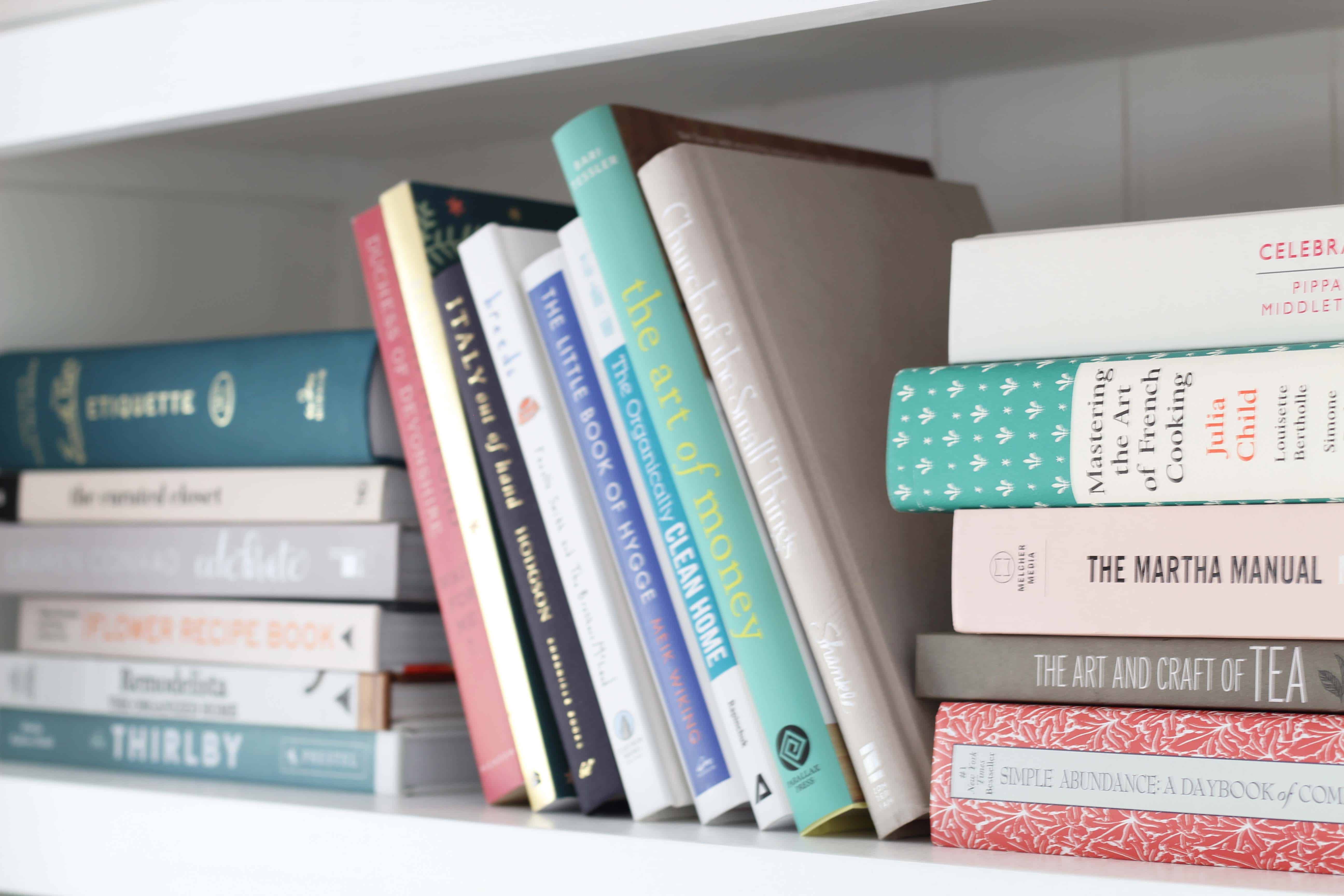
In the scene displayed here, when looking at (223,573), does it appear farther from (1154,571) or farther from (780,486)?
(1154,571)

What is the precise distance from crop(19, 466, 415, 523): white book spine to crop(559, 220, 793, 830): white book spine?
185mm

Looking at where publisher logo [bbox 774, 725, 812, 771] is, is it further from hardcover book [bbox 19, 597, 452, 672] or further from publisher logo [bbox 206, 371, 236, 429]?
publisher logo [bbox 206, 371, 236, 429]

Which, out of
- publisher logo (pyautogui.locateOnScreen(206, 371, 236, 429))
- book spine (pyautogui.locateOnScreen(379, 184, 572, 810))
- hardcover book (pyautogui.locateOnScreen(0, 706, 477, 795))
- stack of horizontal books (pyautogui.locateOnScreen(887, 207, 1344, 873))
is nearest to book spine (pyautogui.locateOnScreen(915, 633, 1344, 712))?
stack of horizontal books (pyautogui.locateOnScreen(887, 207, 1344, 873))

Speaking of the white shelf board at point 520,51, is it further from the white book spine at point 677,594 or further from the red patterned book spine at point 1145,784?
the red patterned book spine at point 1145,784

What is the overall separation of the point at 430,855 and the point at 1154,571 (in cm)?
37

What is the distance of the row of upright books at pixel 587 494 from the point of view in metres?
0.63

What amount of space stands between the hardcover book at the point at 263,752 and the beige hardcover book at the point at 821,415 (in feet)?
0.98

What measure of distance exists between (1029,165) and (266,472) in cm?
54

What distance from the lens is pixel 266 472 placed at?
84cm

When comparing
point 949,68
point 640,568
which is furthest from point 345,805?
point 949,68

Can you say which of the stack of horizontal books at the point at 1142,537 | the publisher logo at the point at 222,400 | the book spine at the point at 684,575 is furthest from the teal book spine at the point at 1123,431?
the publisher logo at the point at 222,400

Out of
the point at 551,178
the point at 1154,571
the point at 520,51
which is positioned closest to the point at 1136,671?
the point at 1154,571

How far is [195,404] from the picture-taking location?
864mm

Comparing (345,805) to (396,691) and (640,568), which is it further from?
(640,568)
